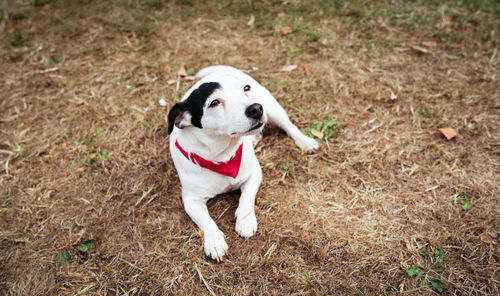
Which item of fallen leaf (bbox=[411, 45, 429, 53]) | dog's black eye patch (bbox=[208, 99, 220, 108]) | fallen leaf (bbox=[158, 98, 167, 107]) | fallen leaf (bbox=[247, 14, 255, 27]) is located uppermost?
dog's black eye patch (bbox=[208, 99, 220, 108])

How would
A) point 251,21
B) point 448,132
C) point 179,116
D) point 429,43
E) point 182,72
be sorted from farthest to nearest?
1. point 251,21
2. point 429,43
3. point 182,72
4. point 448,132
5. point 179,116

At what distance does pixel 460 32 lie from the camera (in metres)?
4.70

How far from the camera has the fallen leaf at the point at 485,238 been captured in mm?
2566

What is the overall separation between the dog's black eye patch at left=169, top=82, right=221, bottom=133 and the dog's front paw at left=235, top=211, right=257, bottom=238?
94cm

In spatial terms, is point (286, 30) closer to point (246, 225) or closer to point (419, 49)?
point (419, 49)

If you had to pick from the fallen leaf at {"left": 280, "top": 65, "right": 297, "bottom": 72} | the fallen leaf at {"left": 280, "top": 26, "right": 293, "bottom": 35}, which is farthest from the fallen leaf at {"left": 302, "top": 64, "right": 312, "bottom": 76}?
the fallen leaf at {"left": 280, "top": 26, "right": 293, "bottom": 35}

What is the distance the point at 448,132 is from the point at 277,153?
6.12 feet

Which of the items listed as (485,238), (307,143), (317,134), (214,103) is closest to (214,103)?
(214,103)

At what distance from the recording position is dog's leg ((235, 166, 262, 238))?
2.78 metres

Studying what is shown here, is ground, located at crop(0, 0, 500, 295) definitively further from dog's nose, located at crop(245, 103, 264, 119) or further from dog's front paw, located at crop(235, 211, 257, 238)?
dog's nose, located at crop(245, 103, 264, 119)

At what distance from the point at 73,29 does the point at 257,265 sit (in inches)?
208

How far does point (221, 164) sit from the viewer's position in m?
2.65

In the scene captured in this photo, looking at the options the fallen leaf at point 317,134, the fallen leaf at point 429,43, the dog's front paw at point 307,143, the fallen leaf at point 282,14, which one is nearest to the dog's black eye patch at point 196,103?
the dog's front paw at point 307,143

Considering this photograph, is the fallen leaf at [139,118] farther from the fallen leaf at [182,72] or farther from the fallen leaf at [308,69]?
the fallen leaf at [308,69]
